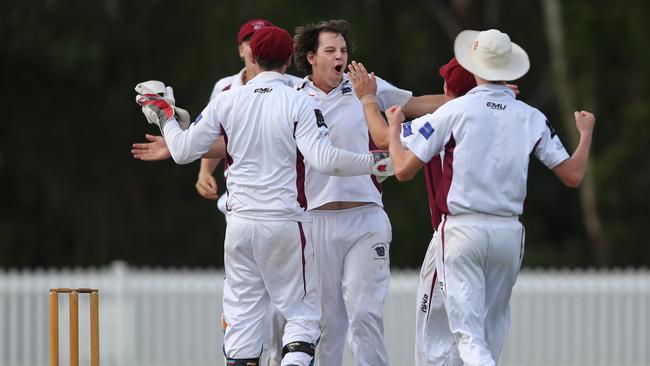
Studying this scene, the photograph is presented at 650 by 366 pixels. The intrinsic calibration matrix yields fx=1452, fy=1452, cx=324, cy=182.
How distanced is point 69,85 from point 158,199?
9.13 ft

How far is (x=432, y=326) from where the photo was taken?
26.9 ft

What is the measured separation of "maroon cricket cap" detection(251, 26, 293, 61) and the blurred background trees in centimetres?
1496

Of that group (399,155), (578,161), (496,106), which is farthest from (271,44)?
(578,161)

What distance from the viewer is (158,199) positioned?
85.5 feet

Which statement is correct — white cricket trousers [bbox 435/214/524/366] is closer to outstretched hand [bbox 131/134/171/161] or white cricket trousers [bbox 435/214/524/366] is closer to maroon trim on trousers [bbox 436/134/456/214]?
maroon trim on trousers [bbox 436/134/456/214]

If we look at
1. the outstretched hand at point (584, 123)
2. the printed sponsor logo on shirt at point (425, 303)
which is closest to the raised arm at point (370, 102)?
the printed sponsor logo on shirt at point (425, 303)

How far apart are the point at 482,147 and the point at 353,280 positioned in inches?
55.1

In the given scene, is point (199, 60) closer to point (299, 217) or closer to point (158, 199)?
point (158, 199)

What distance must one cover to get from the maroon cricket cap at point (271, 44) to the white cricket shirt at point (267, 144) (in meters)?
0.11

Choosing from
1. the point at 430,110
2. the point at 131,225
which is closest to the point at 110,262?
the point at 131,225

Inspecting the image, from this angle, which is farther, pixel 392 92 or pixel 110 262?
pixel 110 262

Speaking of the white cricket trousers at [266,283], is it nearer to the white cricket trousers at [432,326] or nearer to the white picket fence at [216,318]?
the white cricket trousers at [432,326]

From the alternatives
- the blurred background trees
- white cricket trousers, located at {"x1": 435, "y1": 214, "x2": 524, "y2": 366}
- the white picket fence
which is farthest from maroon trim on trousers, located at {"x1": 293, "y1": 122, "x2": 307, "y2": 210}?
the blurred background trees

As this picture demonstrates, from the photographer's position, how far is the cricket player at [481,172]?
7496 millimetres
